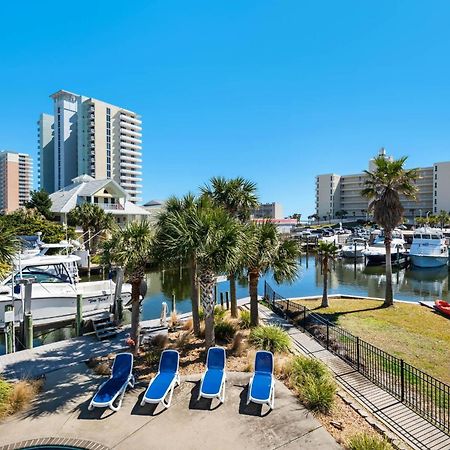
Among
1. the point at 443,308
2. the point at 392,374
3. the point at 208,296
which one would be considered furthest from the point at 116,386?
the point at 443,308

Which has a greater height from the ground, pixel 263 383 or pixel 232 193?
pixel 232 193

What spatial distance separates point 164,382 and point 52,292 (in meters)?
12.9

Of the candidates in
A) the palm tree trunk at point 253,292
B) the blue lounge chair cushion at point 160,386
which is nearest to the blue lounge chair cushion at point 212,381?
the blue lounge chair cushion at point 160,386

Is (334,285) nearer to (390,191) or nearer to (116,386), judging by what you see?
(390,191)

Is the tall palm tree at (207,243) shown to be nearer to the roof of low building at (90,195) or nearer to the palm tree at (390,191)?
the palm tree at (390,191)

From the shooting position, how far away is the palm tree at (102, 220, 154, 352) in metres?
10.4

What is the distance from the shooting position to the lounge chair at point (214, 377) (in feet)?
26.7

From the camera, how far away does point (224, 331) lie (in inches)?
506

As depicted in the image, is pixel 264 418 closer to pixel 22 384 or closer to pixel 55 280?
pixel 22 384

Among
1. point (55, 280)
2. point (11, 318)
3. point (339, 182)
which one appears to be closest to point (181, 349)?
point (11, 318)

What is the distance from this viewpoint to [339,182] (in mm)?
138125

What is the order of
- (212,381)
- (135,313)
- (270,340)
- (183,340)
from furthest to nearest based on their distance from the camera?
(183,340) < (270,340) < (135,313) < (212,381)

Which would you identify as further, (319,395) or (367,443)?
(319,395)

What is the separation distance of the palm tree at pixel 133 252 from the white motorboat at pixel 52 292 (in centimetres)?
756
